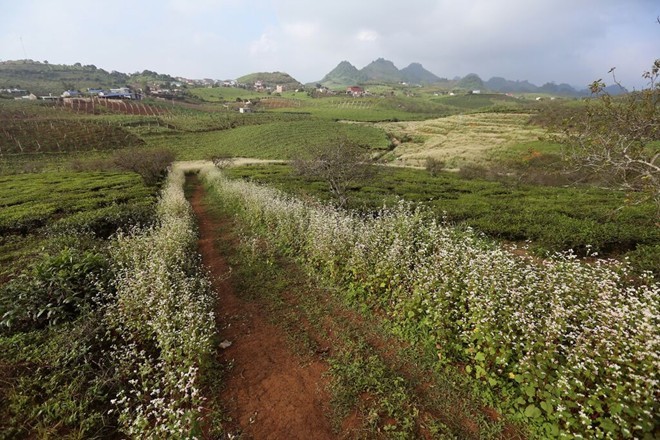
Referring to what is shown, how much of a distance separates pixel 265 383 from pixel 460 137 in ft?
260

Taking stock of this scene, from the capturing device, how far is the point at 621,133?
735 cm

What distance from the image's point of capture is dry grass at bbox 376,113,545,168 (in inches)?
2360

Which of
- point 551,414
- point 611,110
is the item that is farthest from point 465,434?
point 611,110

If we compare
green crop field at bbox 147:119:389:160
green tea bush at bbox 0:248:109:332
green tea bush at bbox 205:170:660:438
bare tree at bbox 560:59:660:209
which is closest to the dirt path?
green tea bush at bbox 205:170:660:438

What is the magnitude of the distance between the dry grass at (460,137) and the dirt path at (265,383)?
176 feet

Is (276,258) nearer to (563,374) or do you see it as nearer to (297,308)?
(297,308)

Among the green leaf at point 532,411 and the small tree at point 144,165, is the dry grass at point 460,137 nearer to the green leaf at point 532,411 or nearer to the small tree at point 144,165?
the small tree at point 144,165

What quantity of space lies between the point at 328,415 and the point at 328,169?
13704 mm

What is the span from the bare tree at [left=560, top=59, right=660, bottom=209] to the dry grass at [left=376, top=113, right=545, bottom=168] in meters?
50.9

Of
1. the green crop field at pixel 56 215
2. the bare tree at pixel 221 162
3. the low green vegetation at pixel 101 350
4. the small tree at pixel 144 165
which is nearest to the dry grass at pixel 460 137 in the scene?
the bare tree at pixel 221 162

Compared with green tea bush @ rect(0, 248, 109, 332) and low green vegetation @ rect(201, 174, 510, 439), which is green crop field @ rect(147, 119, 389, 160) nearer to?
green tea bush @ rect(0, 248, 109, 332)

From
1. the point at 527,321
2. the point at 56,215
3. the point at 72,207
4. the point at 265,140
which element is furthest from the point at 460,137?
the point at 527,321

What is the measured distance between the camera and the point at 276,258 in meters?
12.6

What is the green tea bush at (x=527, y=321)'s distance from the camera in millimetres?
4355
